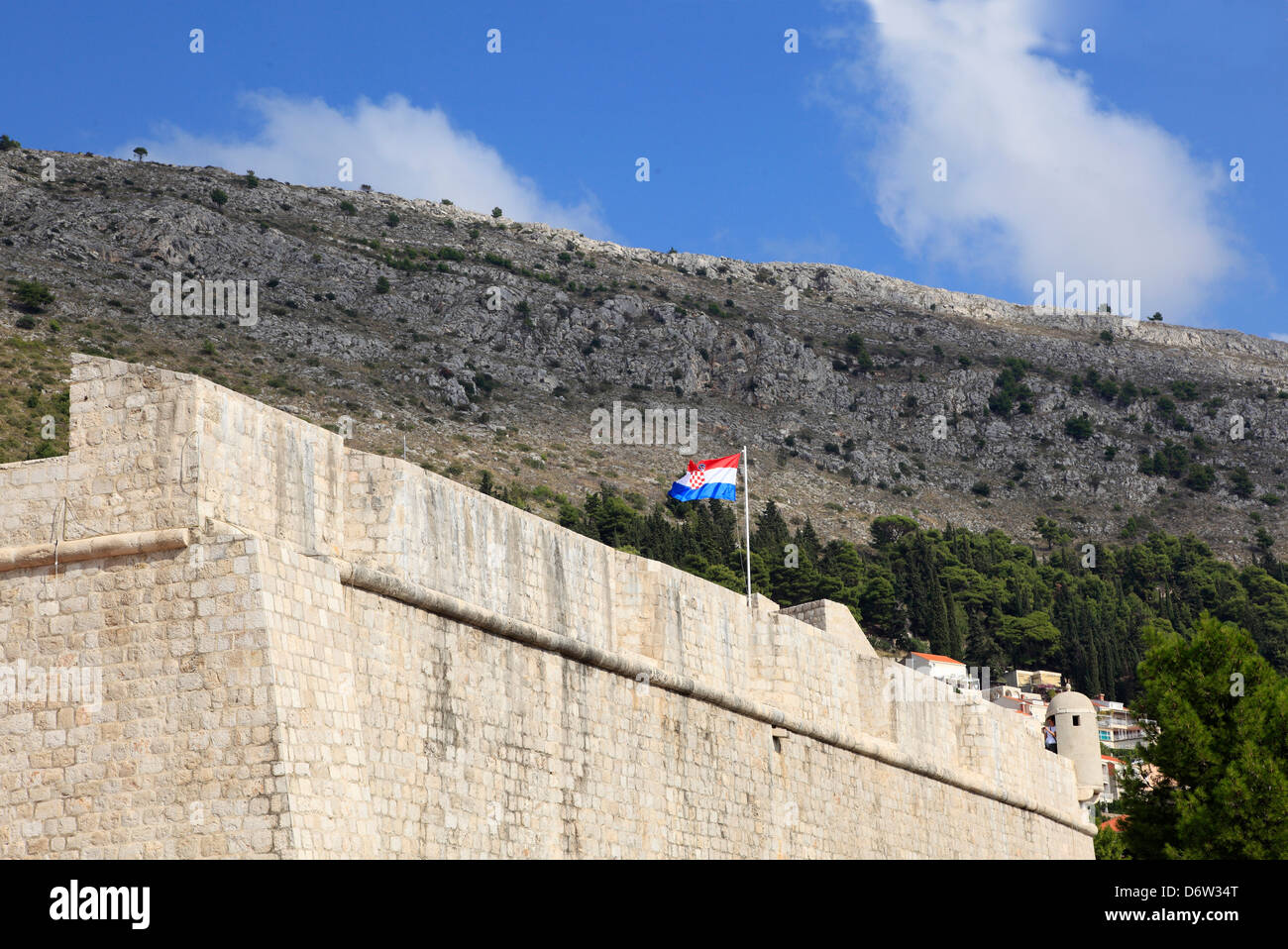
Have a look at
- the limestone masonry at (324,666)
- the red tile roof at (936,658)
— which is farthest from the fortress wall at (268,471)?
the red tile roof at (936,658)

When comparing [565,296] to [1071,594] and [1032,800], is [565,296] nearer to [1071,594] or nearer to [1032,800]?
[1071,594]

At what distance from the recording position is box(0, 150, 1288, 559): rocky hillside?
6894 centimetres

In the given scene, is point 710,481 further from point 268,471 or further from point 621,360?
point 621,360

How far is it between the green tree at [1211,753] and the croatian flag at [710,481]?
23.4ft

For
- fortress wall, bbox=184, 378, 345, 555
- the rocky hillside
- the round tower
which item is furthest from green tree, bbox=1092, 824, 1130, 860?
the rocky hillside

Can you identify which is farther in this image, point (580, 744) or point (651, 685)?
point (651, 685)

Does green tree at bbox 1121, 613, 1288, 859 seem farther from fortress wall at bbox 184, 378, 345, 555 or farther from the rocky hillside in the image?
the rocky hillside

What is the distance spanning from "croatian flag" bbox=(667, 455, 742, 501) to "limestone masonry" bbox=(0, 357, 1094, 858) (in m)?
3.39

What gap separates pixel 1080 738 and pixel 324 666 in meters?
18.3

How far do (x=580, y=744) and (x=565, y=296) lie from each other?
7588cm

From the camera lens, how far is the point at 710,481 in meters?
21.5
